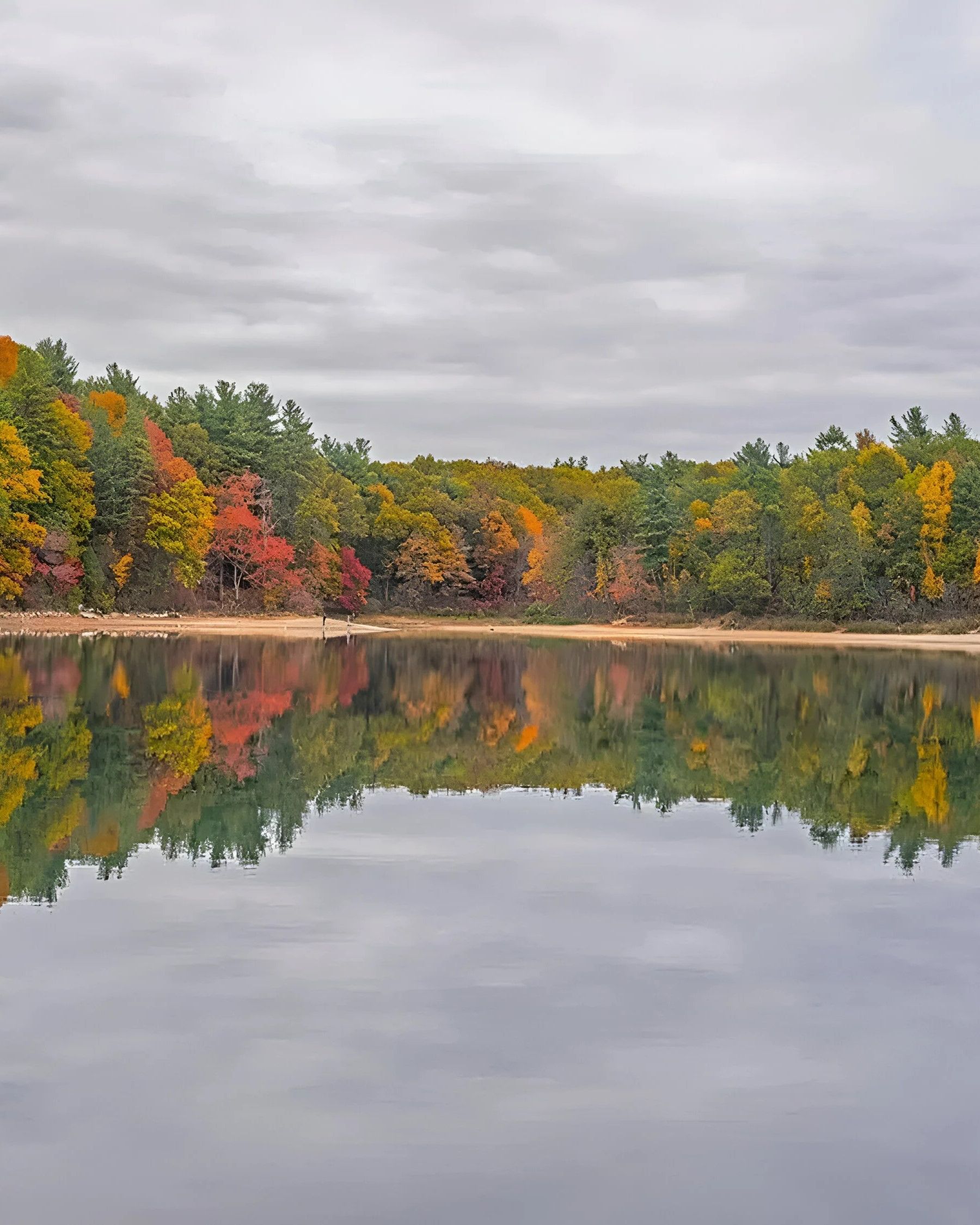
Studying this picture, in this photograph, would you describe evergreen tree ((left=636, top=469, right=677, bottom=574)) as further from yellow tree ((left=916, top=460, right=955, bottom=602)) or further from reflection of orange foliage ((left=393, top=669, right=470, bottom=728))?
reflection of orange foliage ((left=393, top=669, right=470, bottom=728))

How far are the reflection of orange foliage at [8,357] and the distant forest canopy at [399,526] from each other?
0.13m

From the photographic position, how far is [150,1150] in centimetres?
590

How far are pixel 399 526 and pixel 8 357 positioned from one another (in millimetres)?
28200

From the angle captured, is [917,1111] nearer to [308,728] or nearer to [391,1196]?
[391,1196]

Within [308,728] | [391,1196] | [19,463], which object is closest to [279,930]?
[391,1196]

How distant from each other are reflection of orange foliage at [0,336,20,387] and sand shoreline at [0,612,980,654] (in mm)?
13405

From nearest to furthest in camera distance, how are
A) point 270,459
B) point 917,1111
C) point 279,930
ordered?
point 917,1111 → point 279,930 → point 270,459

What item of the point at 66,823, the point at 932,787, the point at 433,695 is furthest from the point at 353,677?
the point at 66,823

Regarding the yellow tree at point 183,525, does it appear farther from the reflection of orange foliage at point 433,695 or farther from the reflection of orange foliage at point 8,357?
the reflection of orange foliage at point 433,695

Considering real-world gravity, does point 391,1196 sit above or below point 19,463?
below

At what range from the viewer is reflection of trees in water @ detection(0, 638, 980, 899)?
555 inches

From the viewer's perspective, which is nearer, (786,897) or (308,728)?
(786,897)

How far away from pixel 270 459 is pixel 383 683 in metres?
44.7

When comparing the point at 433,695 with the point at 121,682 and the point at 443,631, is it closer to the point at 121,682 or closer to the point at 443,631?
the point at 121,682
